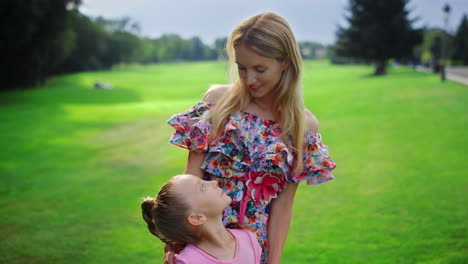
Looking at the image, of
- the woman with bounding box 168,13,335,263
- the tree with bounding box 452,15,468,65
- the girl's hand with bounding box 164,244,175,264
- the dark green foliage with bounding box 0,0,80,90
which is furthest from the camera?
the tree with bounding box 452,15,468,65

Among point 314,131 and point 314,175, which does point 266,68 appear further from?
point 314,175

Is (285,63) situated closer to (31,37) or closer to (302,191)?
(302,191)

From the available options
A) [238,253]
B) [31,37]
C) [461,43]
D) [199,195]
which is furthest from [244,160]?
[461,43]

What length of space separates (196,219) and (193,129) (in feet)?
1.69

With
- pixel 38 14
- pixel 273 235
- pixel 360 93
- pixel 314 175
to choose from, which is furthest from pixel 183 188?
pixel 38 14

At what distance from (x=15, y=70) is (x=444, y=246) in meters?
29.3

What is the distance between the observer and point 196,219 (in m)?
1.90

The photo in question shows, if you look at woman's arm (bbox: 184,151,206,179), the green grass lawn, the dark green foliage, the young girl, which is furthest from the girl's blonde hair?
the dark green foliage

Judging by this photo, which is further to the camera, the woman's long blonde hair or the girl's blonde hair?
the woman's long blonde hair

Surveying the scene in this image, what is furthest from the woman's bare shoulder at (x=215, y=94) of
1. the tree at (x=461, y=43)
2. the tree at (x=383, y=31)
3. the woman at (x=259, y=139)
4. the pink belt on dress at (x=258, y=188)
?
the tree at (x=461, y=43)

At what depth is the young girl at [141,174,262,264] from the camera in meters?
1.91

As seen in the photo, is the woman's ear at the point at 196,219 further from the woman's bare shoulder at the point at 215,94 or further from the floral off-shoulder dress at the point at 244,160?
the woman's bare shoulder at the point at 215,94

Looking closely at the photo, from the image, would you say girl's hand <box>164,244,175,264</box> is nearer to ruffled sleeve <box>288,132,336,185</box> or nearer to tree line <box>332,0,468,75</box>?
ruffled sleeve <box>288,132,336,185</box>

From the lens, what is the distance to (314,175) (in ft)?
7.59
